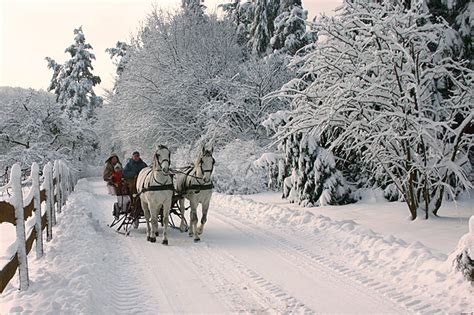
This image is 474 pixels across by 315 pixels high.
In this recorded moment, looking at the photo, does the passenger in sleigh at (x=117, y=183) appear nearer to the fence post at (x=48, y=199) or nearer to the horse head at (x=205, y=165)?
the fence post at (x=48, y=199)

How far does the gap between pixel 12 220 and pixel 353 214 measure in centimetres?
931

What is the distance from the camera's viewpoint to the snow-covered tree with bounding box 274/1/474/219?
10.0 metres

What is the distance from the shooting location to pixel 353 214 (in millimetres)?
12797

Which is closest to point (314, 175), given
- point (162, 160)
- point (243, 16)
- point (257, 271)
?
point (162, 160)

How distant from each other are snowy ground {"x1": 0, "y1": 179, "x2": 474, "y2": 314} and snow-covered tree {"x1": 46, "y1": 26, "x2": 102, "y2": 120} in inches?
1711

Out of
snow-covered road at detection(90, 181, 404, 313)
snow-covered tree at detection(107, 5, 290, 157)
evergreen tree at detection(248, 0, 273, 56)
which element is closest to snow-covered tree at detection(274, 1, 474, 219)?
snow-covered road at detection(90, 181, 404, 313)

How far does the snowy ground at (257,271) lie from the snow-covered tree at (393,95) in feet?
4.88

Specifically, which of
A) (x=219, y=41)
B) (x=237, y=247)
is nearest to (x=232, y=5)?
(x=219, y=41)

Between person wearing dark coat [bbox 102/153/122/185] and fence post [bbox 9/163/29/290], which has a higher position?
person wearing dark coat [bbox 102/153/122/185]

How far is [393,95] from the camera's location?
10328 mm

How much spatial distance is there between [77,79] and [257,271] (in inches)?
2003

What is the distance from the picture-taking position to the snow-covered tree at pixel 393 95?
10.0 m

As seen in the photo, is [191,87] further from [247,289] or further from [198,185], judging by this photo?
[247,289]

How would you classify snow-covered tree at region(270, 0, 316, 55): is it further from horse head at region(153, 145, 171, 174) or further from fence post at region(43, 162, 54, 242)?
fence post at region(43, 162, 54, 242)
